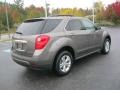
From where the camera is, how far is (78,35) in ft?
19.4

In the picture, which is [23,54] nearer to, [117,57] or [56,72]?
[56,72]

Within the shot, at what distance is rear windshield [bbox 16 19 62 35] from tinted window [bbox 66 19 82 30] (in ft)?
1.22

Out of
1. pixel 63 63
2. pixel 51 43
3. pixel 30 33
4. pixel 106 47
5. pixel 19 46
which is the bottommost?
pixel 63 63

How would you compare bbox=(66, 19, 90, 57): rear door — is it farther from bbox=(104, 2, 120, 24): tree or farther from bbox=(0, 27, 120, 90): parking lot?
bbox=(104, 2, 120, 24): tree

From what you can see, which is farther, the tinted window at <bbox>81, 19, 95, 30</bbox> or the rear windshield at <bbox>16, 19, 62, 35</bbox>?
the tinted window at <bbox>81, 19, 95, 30</bbox>

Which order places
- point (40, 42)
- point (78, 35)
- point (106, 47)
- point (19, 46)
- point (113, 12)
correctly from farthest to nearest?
point (113, 12), point (106, 47), point (78, 35), point (19, 46), point (40, 42)

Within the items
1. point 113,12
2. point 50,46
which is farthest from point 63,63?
point 113,12

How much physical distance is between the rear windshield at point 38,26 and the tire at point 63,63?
831 millimetres

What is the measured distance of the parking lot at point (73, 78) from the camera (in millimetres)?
4602

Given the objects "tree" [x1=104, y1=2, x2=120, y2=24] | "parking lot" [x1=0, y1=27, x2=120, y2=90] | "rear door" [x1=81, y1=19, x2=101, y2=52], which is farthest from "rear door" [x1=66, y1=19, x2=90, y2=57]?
"tree" [x1=104, y1=2, x2=120, y2=24]

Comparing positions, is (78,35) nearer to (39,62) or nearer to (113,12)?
(39,62)

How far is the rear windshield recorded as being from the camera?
5.11 meters

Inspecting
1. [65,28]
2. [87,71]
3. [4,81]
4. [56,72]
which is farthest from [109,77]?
[4,81]

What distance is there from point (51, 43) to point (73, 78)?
3.84 feet
